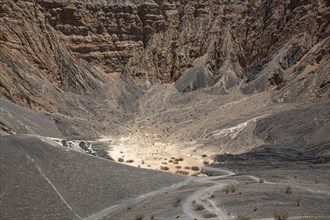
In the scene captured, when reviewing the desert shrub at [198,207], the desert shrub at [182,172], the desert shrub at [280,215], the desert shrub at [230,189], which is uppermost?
the desert shrub at [182,172]

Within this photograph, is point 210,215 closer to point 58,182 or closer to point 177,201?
point 177,201

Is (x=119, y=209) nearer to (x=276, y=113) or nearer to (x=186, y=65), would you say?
(x=276, y=113)

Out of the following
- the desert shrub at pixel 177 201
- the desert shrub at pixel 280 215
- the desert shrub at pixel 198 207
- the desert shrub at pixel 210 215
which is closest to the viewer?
the desert shrub at pixel 280 215

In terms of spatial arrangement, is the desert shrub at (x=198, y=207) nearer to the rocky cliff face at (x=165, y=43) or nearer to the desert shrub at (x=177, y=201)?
the desert shrub at (x=177, y=201)

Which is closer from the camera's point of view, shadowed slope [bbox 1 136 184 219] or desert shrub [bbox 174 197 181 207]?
shadowed slope [bbox 1 136 184 219]

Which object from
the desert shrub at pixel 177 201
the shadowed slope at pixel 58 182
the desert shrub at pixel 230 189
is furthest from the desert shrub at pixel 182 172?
the desert shrub at pixel 177 201

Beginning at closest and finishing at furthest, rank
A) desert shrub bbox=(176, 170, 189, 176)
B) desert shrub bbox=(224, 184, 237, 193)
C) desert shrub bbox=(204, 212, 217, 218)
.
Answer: desert shrub bbox=(204, 212, 217, 218)
desert shrub bbox=(224, 184, 237, 193)
desert shrub bbox=(176, 170, 189, 176)

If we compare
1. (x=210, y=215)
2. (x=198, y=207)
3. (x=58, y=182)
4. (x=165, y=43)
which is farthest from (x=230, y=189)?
(x=165, y=43)

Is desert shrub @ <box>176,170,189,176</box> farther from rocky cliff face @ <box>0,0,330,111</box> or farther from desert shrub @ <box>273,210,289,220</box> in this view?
rocky cliff face @ <box>0,0,330,111</box>

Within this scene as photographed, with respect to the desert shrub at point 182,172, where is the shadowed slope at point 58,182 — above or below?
below

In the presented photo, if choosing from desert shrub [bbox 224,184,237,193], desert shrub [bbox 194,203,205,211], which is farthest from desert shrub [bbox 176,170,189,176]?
desert shrub [bbox 194,203,205,211]
